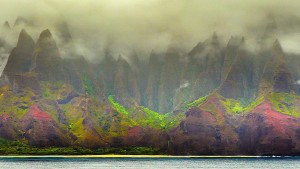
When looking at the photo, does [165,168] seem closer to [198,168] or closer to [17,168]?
[198,168]

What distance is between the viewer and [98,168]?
191125mm

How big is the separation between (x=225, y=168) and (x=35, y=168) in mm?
62932

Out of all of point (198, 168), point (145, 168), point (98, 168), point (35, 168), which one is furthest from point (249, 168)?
point (35, 168)

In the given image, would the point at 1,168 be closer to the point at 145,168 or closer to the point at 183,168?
the point at 145,168

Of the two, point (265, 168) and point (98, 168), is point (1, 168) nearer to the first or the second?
point (98, 168)

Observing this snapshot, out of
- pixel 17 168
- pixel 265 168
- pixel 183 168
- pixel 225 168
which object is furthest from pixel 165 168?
pixel 17 168

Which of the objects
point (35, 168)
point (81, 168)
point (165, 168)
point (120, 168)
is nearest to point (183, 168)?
point (165, 168)

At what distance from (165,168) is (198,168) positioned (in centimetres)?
1244

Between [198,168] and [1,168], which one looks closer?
[1,168]

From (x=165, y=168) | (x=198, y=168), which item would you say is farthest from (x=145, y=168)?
(x=198, y=168)

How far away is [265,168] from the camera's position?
192 metres

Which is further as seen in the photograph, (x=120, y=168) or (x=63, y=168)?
(x=120, y=168)

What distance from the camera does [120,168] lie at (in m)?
197

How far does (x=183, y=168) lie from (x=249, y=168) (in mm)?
21749
